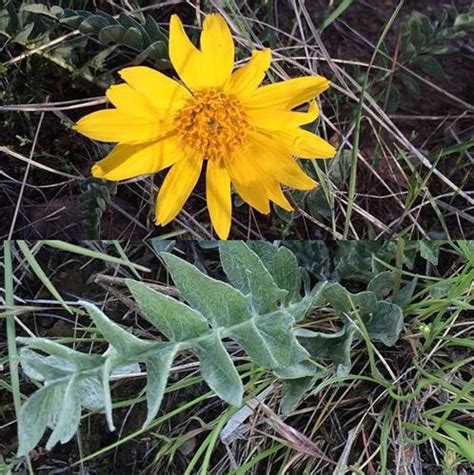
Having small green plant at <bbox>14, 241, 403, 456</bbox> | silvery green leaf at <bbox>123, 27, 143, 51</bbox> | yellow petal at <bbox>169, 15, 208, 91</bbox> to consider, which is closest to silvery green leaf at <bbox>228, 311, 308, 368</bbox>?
small green plant at <bbox>14, 241, 403, 456</bbox>

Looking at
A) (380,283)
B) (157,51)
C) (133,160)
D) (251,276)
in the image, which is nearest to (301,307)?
(251,276)

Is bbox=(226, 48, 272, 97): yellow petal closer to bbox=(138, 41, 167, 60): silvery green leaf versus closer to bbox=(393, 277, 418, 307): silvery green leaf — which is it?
bbox=(138, 41, 167, 60): silvery green leaf

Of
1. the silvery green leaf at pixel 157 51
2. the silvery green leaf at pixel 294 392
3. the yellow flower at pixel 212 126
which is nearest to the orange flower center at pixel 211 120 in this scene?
the yellow flower at pixel 212 126

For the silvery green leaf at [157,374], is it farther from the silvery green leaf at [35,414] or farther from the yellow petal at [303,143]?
the yellow petal at [303,143]

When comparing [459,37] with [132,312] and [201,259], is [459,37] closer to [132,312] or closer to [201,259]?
[201,259]

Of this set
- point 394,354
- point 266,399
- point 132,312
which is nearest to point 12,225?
point 132,312

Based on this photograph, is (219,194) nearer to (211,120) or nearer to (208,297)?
(211,120)

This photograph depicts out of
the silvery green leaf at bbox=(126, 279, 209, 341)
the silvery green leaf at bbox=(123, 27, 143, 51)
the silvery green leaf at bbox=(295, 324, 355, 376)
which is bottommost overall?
the silvery green leaf at bbox=(295, 324, 355, 376)
